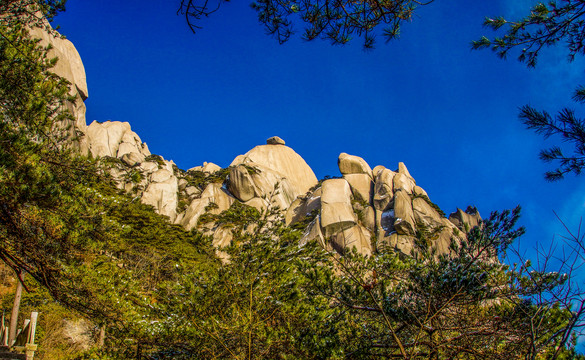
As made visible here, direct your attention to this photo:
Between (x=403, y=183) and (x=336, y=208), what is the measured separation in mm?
8673

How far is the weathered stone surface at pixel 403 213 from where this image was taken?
3039cm

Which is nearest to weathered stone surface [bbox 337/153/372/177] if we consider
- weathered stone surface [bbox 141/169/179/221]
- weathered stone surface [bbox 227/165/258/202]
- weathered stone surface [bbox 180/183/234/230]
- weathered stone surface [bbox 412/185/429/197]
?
weathered stone surface [bbox 412/185/429/197]

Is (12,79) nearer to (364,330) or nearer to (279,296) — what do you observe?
(279,296)

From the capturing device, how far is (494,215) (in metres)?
3.85

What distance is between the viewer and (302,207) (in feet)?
120

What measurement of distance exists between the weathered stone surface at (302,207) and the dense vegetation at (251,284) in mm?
28500

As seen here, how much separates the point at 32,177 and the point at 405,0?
16.7 feet

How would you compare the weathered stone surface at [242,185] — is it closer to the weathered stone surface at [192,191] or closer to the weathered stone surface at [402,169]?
the weathered stone surface at [192,191]

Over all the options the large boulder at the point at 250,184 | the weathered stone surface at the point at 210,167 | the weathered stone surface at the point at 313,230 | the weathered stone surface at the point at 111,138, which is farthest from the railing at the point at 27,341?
the weathered stone surface at the point at 210,167

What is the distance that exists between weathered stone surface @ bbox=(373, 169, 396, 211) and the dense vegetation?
2938 centimetres

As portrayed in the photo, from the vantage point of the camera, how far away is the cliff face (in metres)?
29.7

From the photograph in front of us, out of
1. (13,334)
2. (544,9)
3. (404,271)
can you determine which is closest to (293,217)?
(13,334)

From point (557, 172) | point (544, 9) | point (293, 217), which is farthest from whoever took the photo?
point (293, 217)

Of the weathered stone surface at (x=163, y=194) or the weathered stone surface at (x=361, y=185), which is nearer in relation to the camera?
the weathered stone surface at (x=163, y=194)
